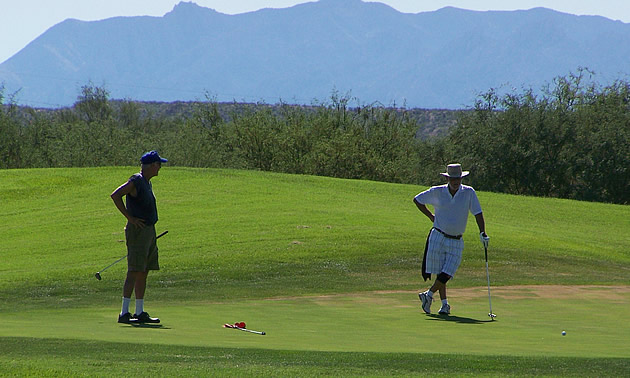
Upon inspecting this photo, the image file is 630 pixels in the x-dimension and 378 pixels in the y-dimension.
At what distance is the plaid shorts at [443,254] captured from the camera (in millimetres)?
13805

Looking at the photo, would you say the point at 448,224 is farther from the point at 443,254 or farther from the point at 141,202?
the point at 141,202

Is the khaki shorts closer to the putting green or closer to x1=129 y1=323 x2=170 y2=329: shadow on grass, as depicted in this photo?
x1=129 y1=323 x2=170 y2=329: shadow on grass

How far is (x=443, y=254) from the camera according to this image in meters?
13.9

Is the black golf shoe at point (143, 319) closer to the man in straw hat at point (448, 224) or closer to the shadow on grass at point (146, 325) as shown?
the shadow on grass at point (146, 325)

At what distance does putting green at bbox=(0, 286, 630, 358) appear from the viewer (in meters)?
9.74

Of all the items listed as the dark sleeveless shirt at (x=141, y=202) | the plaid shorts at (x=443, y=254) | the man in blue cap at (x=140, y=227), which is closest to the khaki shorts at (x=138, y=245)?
the man in blue cap at (x=140, y=227)

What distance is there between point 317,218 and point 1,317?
52.1 feet

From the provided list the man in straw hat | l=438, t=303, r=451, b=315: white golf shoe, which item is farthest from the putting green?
the man in straw hat

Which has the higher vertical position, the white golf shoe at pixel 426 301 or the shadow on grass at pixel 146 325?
the white golf shoe at pixel 426 301

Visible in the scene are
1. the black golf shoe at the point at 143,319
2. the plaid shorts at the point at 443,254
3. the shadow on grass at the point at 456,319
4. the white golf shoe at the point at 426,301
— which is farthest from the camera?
the white golf shoe at the point at 426,301

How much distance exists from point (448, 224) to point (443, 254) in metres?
0.54

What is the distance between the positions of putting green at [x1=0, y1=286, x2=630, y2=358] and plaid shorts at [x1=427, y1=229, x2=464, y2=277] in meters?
0.80

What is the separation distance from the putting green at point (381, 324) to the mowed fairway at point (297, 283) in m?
0.05

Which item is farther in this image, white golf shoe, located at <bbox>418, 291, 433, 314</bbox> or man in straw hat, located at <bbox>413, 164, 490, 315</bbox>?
white golf shoe, located at <bbox>418, 291, 433, 314</bbox>
